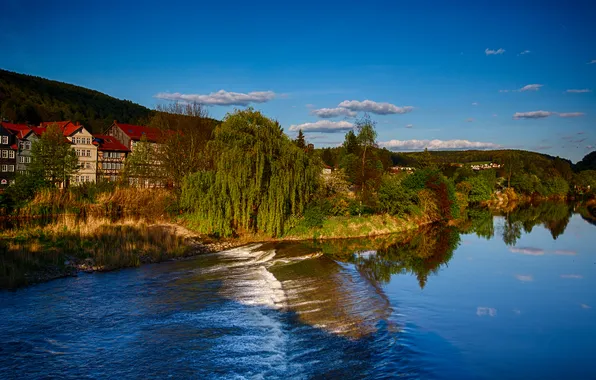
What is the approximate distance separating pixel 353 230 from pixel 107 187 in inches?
918

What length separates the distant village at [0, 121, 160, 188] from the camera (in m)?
57.9

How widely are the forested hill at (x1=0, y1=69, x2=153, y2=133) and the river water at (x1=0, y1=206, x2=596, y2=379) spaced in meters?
80.3

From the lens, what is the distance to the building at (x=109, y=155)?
69.4 metres

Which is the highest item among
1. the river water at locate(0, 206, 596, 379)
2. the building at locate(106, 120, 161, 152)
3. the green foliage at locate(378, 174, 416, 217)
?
the building at locate(106, 120, 161, 152)

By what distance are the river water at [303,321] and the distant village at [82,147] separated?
38.3 meters

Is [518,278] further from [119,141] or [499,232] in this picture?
[119,141]

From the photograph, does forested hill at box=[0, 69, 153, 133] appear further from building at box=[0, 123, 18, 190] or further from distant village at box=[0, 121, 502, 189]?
building at box=[0, 123, 18, 190]

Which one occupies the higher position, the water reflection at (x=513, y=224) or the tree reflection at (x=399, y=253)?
the water reflection at (x=513, y=224)

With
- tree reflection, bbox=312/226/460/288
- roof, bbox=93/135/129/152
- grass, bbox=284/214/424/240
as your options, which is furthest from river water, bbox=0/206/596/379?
roof, bbox=93/135/129/152

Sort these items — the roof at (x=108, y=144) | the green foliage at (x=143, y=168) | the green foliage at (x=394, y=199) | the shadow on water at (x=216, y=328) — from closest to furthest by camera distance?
the shadow on water at (x=216, y=328) → the green foliage at (x=394, y=199) → the green foliage at (x=143, y=168) → the roof at (x=108, y=144)

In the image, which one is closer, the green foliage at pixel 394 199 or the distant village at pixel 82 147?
the green foliage at pixel 394 199

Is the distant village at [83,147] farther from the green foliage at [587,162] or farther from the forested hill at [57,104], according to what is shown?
the green foliage at [587,162]

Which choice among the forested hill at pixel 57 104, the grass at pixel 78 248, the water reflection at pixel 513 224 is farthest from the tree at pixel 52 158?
the forested hill at pixel 57 104

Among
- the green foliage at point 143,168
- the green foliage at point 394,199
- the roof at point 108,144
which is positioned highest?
the roof at point 108,144
